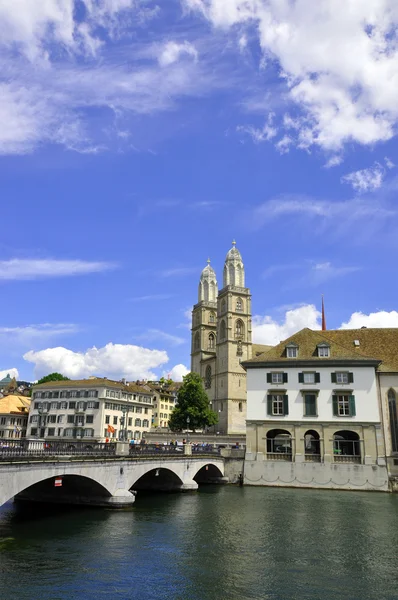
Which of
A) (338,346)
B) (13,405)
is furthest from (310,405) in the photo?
(13,405)

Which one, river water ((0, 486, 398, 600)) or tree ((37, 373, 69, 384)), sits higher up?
tree ((37, 373, 69, 384))

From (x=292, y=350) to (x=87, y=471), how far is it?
31.0 m

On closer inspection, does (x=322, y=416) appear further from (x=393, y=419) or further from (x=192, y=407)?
(x=192, y=407)

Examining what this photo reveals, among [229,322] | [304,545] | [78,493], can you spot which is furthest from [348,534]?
[229,322]

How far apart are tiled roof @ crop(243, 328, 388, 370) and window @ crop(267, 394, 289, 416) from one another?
13.0ft

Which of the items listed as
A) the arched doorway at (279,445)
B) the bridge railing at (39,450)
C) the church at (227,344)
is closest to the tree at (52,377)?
the church at (227,344)

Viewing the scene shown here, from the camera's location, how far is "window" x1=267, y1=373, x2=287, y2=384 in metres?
55.3

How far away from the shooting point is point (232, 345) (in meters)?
102

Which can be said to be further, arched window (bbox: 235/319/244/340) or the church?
arched window (bbox: 235/319/244/340)

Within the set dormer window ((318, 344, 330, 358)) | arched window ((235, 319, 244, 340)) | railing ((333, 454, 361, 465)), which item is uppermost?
arched window ((235, 319, 244, 340))

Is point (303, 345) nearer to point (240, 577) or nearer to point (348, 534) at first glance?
point (348, 534)

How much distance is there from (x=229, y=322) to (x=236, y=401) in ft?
52.1

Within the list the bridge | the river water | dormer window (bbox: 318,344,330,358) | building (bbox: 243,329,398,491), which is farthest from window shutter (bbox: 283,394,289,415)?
the river water

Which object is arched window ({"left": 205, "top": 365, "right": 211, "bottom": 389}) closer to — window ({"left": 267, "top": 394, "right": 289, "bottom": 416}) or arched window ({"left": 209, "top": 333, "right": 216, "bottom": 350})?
arched window ({"left": 209, "top": 333, "right": 216, "bottom": 350})
